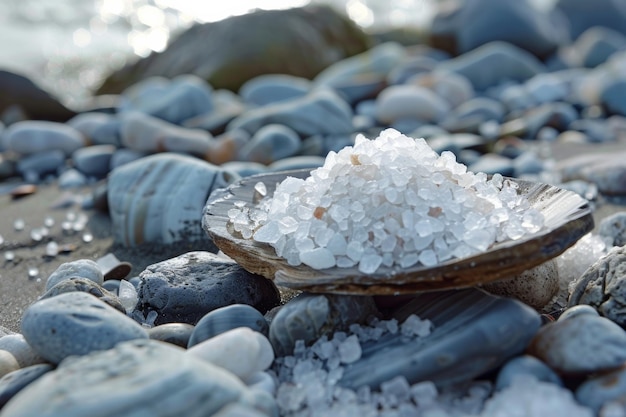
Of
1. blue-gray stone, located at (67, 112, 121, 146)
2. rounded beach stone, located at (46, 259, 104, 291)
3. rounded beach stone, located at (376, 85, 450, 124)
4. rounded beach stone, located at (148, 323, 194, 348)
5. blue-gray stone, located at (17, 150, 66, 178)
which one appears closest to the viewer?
rounded beach stone, located at (148, 323, 194, 348)

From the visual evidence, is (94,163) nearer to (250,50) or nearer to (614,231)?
(614,231)

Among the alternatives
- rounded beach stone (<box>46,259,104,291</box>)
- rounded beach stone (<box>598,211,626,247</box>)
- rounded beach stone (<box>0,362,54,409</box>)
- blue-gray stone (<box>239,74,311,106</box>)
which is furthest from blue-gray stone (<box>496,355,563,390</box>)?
blue-gray stone (<box>239,74,311,106</box>)

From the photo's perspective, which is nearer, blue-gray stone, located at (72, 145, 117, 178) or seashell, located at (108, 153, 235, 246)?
seashell, located at (108, 153, 235, 246)

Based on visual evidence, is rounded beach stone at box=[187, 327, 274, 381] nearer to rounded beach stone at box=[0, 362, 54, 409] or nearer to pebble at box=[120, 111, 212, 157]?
rounded beach stone at box=[0, 362, 54, 409]

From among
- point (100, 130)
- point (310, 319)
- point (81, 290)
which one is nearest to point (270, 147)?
point (100, 130)

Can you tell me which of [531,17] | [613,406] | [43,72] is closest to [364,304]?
[613,406]

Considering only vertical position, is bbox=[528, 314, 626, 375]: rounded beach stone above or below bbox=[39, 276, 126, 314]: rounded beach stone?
above
